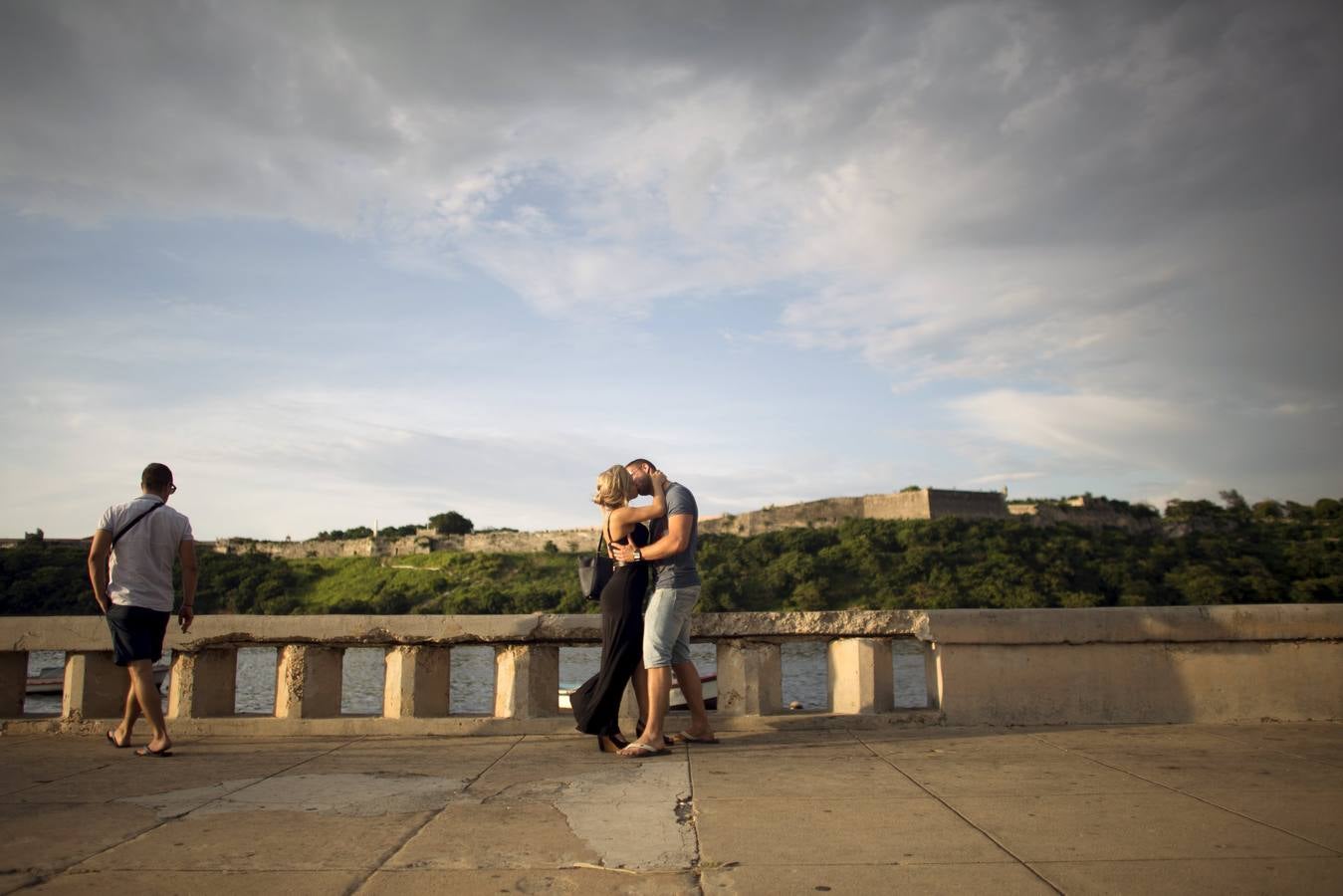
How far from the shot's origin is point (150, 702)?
505cm

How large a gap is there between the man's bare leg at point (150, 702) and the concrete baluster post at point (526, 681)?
184 cm

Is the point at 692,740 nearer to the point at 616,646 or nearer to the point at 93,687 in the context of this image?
the point at 616,646

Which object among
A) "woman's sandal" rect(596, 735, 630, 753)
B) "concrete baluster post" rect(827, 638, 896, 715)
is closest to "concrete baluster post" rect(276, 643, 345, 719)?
"woman's sandal" rect(596, 735, 630, 753)

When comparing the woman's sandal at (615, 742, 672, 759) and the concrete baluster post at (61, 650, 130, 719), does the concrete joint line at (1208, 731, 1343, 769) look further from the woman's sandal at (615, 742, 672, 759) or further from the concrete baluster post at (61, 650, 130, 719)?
the concrete baluster post at (61, 650, 130, 719)

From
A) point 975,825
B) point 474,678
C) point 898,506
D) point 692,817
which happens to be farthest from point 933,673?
point 898,506

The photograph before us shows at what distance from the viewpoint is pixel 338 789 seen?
407 cm

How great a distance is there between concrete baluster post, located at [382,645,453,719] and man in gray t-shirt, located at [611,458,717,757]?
1444 millimetres

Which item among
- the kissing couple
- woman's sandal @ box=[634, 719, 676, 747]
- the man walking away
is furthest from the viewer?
woman's sandal @ box=[634, 719, 676, 747]

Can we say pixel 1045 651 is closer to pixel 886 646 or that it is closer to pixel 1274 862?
pixel 886 646

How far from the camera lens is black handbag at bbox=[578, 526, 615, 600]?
17.7ft

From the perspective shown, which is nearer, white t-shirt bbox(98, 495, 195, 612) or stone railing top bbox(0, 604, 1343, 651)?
white t-shirt bbox(98, 495, 195, 612)

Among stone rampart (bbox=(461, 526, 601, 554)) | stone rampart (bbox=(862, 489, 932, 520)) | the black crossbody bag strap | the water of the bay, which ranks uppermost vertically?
stone rampart (bbox=(862, 489, 932, 520))

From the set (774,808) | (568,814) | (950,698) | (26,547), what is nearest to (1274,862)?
(774,808)

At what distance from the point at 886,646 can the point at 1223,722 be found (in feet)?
7.00
